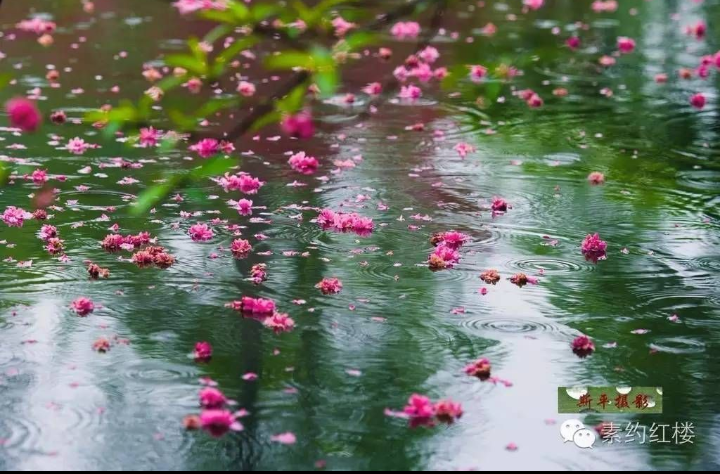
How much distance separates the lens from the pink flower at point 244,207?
6982 mm

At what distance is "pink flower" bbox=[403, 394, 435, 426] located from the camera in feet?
14.0

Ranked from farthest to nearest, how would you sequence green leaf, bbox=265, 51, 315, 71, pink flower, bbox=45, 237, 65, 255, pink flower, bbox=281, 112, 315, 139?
1. pink flower, bbox=45, 237, 65, 255
2. pink flower, bbox=281, 112, 315, 139
3. green leaf, bbox=265, 51, 315, 71

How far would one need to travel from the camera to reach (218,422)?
418 centimetres

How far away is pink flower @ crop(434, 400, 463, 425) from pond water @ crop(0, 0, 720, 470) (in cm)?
5

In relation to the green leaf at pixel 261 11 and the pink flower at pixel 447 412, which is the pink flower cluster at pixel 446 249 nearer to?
the pink flower at pixel 447 412

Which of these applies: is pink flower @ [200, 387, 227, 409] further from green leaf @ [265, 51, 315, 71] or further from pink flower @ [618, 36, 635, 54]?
pink flower @ [618, 36, 635, 54]

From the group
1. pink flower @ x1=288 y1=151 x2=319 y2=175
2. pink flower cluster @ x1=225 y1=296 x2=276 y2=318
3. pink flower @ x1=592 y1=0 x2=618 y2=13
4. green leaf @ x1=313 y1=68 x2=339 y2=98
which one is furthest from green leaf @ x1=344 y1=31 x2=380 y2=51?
pink flower @ x1=592 y1=0 x2=618 y2=13

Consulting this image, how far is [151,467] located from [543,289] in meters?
2.41

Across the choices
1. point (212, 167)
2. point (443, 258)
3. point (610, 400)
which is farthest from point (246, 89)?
point (212, 167)

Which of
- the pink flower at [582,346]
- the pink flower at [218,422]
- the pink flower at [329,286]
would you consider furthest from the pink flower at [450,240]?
the pink flower at [218,422]

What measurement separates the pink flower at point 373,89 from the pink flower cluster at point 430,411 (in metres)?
6.11

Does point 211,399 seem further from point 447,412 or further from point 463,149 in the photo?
point 463,149

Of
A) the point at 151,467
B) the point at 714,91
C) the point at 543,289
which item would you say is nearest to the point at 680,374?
the point at 543,289

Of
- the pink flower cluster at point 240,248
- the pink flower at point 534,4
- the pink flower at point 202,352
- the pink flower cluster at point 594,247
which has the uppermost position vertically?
the pink flower at point 202,352
